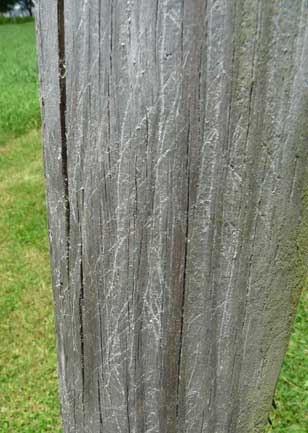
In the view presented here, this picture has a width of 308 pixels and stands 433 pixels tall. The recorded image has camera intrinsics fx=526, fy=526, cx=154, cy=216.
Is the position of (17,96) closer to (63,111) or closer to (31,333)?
(31,333)

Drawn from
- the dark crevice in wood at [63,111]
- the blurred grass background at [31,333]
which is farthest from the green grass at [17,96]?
the dark crevice in wood at [63,111]

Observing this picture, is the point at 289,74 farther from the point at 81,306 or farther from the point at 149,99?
the point at 81,306

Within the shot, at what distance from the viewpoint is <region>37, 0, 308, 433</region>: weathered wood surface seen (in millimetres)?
708

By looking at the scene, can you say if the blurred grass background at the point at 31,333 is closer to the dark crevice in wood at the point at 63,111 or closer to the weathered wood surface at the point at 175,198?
the weathered wood surface at the point at 175,198

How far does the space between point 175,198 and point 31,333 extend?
348cm

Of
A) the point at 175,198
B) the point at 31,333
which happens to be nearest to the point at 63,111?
the point at 175,198

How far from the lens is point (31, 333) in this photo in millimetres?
4004

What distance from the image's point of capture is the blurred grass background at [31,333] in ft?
10.5

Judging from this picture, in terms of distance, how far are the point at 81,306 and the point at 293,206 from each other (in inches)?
16.0

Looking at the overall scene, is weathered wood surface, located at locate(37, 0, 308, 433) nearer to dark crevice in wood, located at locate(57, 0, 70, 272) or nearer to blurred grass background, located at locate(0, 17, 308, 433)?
dark crevice in wood, located at locate(57, 0, 70, 272)

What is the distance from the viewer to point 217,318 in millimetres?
846

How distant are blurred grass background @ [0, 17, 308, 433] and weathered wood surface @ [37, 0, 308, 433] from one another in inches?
83.4

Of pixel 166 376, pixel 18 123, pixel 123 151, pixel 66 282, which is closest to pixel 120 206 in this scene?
pixel 123 151

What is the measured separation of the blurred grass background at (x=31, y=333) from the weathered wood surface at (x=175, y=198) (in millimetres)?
2118
